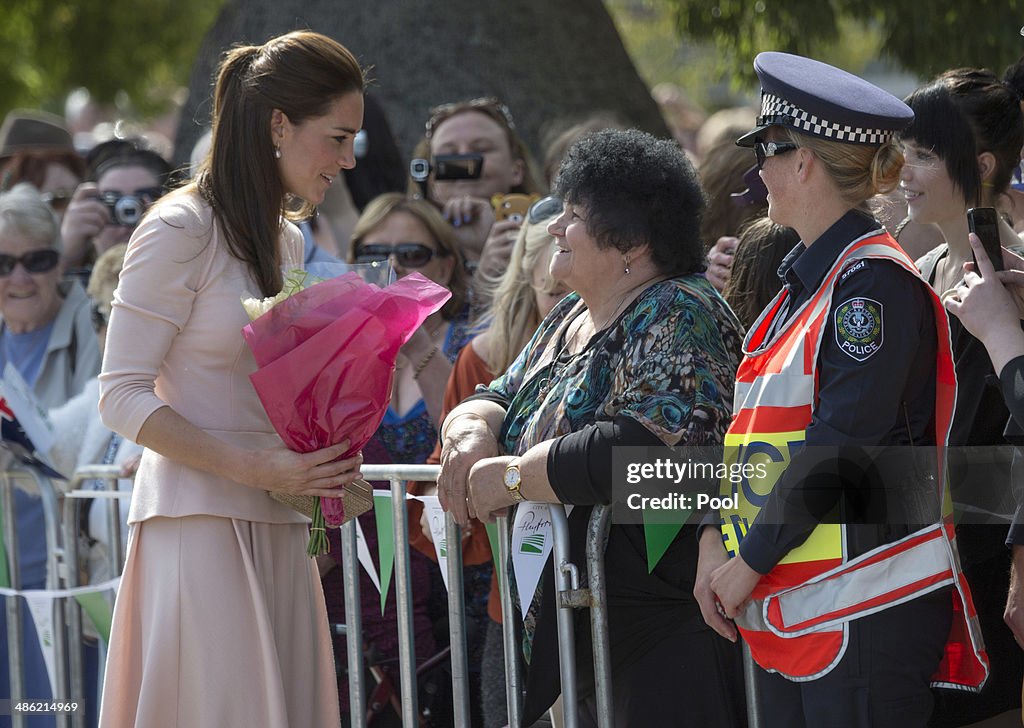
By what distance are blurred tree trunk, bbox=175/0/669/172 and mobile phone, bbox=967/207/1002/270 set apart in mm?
5228

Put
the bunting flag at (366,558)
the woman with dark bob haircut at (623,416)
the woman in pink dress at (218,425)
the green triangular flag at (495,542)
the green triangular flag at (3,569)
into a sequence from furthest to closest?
1. the green triangular flag at (3,569)
2. the bunting flag at (366,558)
3. the green triangular flag at (495,542)
4. the woman in pink dress at (218,425)
5. the woman with dark bob haircut at (623,416)

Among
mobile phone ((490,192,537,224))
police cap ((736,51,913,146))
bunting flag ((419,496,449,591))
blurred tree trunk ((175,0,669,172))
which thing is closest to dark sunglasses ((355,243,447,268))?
mobile phone ((490,192,537,224))

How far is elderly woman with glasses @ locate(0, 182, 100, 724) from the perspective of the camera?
6.15 metres

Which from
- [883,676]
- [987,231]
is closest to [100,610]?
[883,676]

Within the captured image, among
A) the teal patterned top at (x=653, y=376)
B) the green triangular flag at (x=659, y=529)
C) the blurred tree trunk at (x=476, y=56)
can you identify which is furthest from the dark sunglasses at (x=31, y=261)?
the green triangular flag at (x=659, y=529)

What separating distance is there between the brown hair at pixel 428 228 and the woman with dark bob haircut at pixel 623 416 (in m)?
1.66

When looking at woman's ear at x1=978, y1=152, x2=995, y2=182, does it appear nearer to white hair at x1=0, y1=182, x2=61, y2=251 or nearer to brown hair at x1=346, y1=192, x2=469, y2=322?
brown hair at x1=346, y1=192, x2=469, y2=322

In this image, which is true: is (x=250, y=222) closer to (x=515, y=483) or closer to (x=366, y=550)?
(x=515, y=483)

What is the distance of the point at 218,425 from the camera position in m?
3.51

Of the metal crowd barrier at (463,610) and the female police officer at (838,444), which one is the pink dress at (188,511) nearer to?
the metal crowd barrier at (463,610)

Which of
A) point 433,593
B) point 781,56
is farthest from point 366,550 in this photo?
point 781,56

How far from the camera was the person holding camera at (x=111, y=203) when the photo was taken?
6.62m

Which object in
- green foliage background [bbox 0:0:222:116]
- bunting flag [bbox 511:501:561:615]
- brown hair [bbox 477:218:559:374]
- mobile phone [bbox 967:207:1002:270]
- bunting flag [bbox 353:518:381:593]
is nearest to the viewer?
mobile phone [bbox 967:207:1002:270]

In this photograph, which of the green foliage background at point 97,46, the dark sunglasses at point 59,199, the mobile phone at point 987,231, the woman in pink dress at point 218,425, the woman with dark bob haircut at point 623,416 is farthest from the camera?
the green foliage background at point 97,46
